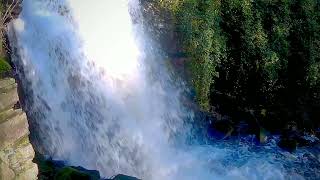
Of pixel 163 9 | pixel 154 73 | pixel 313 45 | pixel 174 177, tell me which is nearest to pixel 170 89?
pixel 154 73

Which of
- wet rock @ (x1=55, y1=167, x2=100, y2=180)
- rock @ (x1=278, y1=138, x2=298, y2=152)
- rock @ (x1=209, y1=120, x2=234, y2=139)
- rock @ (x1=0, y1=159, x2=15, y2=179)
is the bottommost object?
rock @ (x1=278, y1=138, x2=298, y2=152)

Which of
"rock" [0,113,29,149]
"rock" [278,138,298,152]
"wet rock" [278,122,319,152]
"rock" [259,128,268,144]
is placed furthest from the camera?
"rock" [259,128,268,144]

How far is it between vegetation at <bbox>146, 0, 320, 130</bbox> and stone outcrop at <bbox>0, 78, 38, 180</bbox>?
6794 millimetres

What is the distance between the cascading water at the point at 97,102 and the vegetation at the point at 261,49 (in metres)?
1.54

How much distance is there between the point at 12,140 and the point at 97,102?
15.7ft

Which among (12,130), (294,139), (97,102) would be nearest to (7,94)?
(12,130)

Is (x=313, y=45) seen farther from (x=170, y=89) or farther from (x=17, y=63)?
(x=17, y=63)

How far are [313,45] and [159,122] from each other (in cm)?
416

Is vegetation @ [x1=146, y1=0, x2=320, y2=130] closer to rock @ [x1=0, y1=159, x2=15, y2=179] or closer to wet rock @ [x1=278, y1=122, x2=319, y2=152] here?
wet rock @ [x1=278, y1=122, x2=319, y2=152]

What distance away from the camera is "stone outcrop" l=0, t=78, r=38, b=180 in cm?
303

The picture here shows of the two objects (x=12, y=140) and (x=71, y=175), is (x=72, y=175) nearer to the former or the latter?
(x=71, y=175)

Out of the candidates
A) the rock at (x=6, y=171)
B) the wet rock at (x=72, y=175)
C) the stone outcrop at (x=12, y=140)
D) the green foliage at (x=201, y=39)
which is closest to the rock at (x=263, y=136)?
the green foliage at (x=201, y=39)

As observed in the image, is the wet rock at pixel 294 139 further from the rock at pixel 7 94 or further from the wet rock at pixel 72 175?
the rock at pixel 7 94

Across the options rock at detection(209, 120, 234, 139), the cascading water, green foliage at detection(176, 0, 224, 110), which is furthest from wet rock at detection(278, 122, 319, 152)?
green foliage at detection(176, 0, 224, 110)
